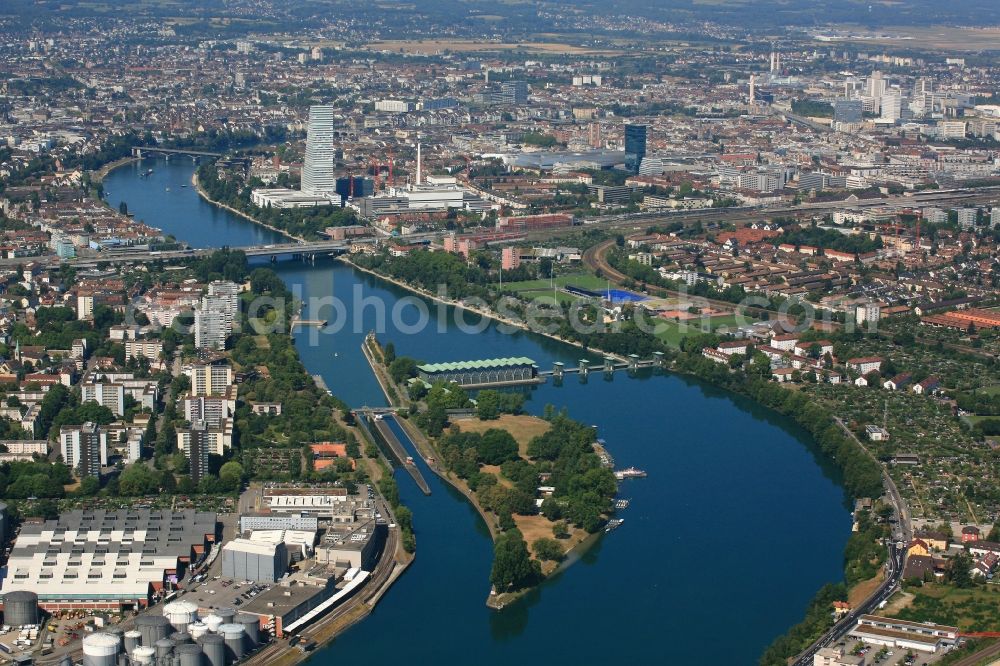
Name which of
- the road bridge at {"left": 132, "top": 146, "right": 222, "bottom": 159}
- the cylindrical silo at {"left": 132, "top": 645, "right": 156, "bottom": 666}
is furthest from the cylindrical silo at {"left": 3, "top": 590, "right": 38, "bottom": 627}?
the road bridge at {"left": 132, "top": 146, "right": 222, "bottom": 159}

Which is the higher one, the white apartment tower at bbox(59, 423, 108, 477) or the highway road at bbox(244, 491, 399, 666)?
the white apartment tower at bbox(59, 423, 108, 477)

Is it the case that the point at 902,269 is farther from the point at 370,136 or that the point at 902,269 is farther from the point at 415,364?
the point at 370,136

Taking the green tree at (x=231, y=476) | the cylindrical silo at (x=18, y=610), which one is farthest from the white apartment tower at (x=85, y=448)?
the cylindrical silo at (x=18, y=610)

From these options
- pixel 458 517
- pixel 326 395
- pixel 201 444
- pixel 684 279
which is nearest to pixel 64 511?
pixel 201 444

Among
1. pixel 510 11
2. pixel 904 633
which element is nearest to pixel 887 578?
pixel 904 633

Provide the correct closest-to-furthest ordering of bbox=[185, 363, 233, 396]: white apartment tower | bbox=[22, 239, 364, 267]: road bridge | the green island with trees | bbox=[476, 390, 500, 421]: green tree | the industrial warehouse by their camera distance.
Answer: the industrial warehouse, the green island with trees, bbox=[476, 390, 500, 421]: green tree, bbox=[185, 363, 233, 396]: white apartment tower, bbox=[22, 239, 364, 267]: road bridge

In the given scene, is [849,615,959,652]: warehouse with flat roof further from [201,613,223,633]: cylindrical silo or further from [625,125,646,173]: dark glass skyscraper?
[625,125,646,173]: dark glass skyscraper

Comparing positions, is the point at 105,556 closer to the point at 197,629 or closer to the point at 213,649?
the point at 197,629

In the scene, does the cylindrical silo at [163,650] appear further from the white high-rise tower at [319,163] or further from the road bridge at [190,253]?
the white high-rise tower at [319,163]
